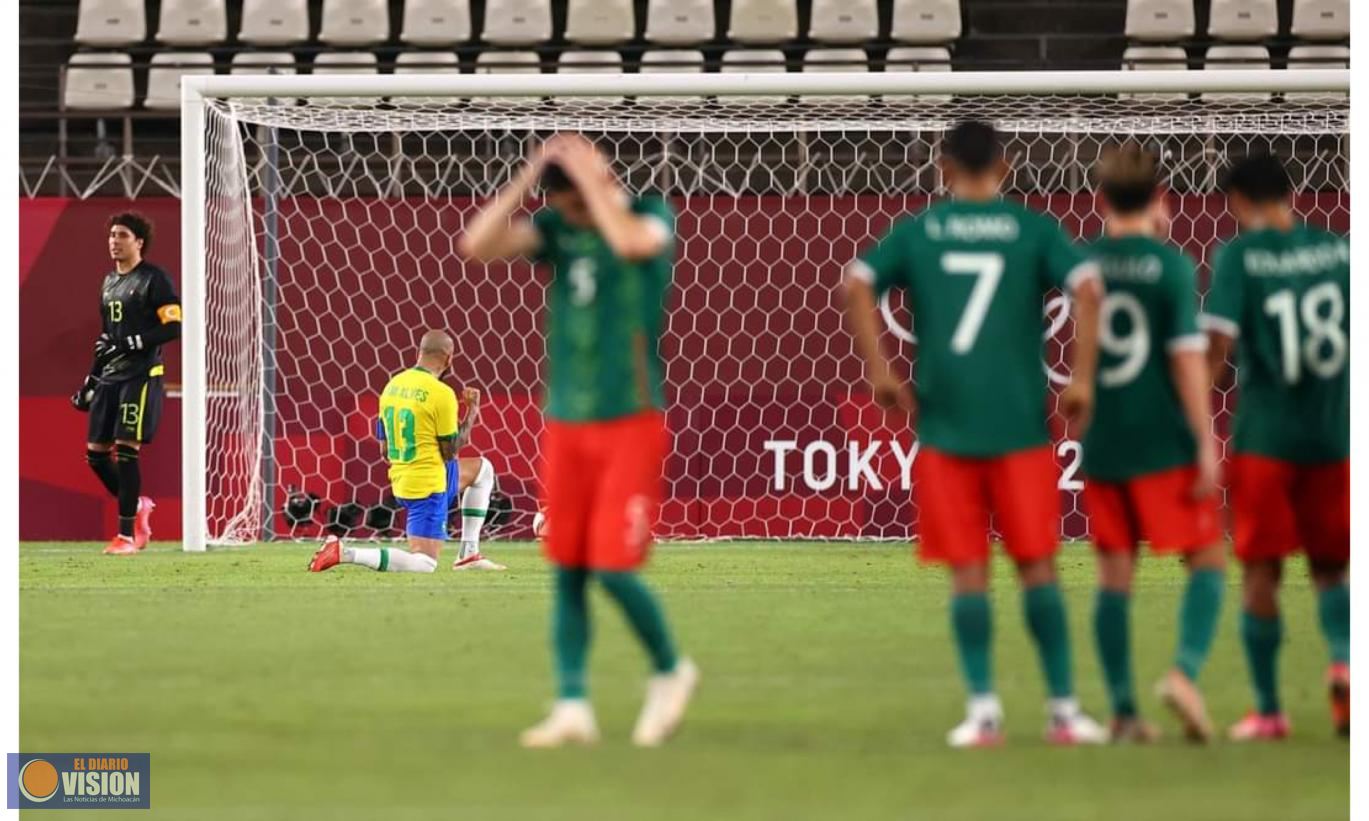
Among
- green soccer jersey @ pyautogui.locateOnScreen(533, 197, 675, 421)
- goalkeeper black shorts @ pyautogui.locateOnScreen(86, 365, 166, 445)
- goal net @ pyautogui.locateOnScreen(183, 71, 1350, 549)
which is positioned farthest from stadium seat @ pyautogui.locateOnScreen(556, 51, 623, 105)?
green soccer jersey @ pyautogui.locateOnScreen(533, 197, 675, 421)

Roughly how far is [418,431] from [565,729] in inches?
258

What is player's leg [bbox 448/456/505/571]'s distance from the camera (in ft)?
41.2

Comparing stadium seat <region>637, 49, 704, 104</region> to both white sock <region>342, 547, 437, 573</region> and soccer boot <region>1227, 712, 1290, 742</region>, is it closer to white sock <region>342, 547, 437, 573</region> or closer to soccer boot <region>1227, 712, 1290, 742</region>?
white sock <region>342, 547, 437, 573</region>

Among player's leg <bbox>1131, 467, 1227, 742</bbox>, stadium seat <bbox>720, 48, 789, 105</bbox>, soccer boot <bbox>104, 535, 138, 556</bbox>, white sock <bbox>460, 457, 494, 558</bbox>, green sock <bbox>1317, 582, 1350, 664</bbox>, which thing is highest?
stadium seat <bbox>720, 48, 789, 105</bbox>

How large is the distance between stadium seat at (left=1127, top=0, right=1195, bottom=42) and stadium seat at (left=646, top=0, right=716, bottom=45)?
366cm

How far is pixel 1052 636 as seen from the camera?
5871 mm

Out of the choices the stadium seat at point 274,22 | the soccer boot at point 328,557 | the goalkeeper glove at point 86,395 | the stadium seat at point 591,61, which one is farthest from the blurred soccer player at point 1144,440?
the stadium seat at point 274,22

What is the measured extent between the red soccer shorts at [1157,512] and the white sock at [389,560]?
6.70 m

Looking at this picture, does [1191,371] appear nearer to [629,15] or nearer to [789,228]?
[789,228]

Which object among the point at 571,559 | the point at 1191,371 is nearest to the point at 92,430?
the point at 571,559

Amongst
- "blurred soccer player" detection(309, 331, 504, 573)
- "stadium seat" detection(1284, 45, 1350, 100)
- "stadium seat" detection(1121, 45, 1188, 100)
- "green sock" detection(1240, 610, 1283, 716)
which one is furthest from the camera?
"stadium seat" detection(1121, 45, 1188, 100)

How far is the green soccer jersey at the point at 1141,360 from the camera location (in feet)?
19.6

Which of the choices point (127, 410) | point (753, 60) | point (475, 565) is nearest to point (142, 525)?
point (127, 410)

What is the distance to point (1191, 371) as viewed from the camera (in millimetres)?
5914
